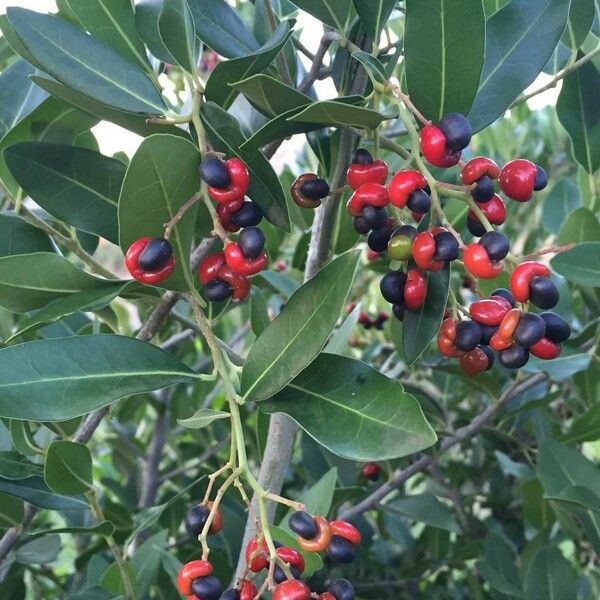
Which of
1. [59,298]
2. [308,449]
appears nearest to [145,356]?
[59,298]

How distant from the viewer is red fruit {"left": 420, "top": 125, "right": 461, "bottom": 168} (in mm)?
857

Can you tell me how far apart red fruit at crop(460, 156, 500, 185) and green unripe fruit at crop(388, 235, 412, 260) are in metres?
0.10

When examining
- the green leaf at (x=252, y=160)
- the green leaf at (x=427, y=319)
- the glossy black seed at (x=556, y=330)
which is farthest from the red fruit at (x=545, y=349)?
the green leaf at (x=252, y=160)

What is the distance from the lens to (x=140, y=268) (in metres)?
0.86

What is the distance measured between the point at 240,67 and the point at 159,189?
0.59 ft

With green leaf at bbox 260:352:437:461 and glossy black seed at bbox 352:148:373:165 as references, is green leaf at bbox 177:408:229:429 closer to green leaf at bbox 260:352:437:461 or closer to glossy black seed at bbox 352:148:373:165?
green leaf at bbox 260:352:437:461

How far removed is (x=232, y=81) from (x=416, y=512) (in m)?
1.09

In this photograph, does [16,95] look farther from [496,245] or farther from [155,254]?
[496,245]

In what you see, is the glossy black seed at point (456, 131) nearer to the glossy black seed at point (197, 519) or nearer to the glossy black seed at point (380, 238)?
the glossy black seed at point (380, 238)

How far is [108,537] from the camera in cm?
117

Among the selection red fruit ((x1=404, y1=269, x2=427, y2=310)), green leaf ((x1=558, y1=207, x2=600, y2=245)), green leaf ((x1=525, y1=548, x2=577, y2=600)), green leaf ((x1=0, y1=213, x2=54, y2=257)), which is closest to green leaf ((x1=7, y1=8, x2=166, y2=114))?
green leaf ((x1=0, y1=213, x2=54, y2=257))

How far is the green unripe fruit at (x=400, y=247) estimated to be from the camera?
87 cm

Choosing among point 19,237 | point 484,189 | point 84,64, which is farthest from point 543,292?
point 19,237

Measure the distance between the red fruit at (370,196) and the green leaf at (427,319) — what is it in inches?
4.3
